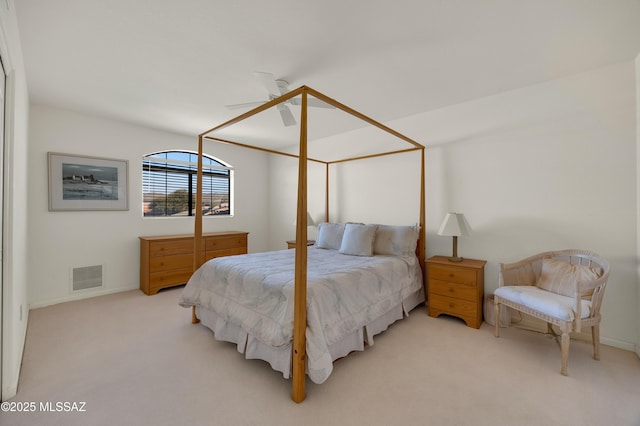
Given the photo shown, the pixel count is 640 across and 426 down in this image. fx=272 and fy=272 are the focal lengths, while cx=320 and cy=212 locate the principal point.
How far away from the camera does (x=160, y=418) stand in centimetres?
161

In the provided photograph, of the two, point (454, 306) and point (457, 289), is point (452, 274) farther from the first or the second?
point (454, 306)

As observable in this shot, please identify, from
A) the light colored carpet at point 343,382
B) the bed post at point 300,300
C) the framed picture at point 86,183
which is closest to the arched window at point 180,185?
the framed picture at point 86,183

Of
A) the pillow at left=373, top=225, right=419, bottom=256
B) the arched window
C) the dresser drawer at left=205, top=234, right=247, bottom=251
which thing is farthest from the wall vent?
the pillow at left=373, top=225, right=419, bottom=256

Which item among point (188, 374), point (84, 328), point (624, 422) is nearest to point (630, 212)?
point (624, 422)

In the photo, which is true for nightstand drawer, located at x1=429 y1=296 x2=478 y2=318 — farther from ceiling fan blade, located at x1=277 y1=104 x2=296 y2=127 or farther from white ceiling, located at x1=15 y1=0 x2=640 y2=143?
Answer: ceiling fan blade, located at x1=277 y1=104 x2=296 y2=127

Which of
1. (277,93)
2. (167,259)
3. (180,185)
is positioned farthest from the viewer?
(180,185)

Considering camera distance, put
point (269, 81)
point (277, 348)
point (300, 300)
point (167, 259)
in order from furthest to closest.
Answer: point (167, 259)
point (269, 81)
point (277, 348)
point (300, 300)

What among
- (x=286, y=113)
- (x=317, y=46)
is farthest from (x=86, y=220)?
(x=317, y=46)

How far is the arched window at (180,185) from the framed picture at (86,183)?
354 millimetres

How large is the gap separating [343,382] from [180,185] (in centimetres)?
418

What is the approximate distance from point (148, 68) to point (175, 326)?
254 cm

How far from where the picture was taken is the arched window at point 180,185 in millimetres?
4384

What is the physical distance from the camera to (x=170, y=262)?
4.05m

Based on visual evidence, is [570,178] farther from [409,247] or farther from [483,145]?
[409,247]
